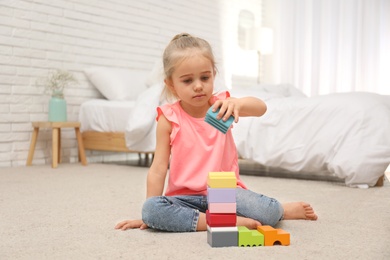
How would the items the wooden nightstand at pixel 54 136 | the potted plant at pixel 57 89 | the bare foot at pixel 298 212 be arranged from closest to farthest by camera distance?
the bare foot at pixel 298 212
the wooden nightstand at pixel 54 136
the potted plant at pixel 57 89

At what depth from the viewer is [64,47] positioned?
3.67 metres

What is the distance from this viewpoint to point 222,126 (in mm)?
1215

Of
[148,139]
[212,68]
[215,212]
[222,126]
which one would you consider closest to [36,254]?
[215,212]

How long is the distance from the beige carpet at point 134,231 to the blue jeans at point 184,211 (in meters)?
0.03

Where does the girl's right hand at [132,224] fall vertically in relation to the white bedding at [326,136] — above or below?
below

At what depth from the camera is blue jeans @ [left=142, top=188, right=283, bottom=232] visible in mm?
1348

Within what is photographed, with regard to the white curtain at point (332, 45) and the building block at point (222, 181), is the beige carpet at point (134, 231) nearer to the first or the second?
the building block at point (222, 181)

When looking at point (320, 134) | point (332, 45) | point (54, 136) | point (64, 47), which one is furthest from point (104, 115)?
point (332, 45)

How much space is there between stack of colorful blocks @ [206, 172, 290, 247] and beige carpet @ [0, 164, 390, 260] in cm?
3

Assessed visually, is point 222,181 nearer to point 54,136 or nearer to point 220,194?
point 220,194

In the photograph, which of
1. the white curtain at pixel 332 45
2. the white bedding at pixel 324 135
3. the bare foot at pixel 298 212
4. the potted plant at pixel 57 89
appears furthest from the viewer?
the white curtain at pixel 332 45

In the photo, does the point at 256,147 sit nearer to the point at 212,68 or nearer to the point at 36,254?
the point at 212,68

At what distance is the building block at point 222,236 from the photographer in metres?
1.19

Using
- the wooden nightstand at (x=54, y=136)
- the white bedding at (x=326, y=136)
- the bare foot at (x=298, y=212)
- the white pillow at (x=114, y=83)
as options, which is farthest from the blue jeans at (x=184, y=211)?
the white pillow at (x=114, y=83)
